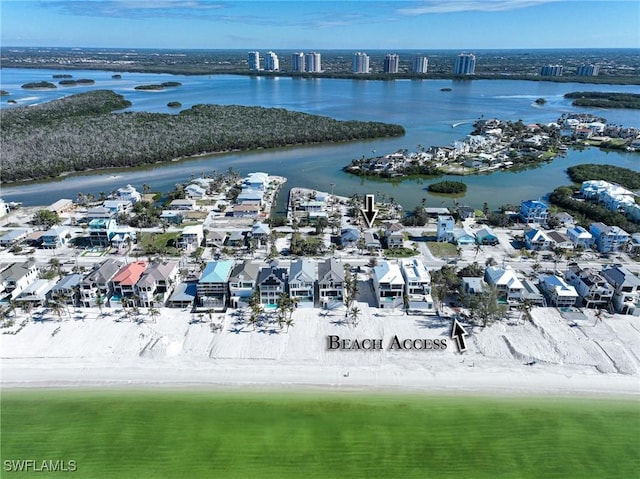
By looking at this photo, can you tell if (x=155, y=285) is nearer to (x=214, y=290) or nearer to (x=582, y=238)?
(x=214, y=290)

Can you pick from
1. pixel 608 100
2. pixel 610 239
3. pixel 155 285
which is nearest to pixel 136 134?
pixel 155 285

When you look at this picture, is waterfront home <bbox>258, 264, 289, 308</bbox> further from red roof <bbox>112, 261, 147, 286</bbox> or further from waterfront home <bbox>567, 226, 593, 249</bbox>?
waterfront home <bbox>567, 226, 593, 249</bbox>

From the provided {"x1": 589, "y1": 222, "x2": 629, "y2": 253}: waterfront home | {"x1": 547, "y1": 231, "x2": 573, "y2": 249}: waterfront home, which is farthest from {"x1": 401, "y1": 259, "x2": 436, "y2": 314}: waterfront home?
{"x1": 589, "y1": 222, "x2": 629, "y2": 253}: waterfront home

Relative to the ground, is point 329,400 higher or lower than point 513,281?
lower

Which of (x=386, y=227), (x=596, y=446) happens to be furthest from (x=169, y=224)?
(x=596, y=446)

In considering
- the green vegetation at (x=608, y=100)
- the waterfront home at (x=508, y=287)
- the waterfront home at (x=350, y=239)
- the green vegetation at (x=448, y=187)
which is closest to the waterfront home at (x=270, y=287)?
the waterfront home at (x=350, y=239)

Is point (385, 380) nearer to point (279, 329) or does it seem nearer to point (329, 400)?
point (329, 400)

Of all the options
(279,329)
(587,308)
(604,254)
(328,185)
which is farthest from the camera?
(328,185)
